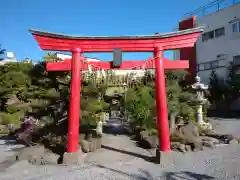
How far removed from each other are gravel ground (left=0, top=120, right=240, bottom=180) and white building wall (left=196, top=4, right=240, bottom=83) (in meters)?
13.3

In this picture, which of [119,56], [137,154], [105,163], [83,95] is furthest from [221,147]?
[83,95]

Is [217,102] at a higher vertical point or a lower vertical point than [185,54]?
lower

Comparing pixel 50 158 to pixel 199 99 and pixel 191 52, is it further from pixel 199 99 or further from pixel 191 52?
pixel 191 52

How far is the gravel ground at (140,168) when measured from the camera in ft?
17.6

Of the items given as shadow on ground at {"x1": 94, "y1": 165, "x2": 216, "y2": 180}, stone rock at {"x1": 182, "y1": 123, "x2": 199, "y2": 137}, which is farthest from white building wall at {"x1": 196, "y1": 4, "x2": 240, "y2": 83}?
shadow on ground at {"x1": 94, "y1": 165, "x2": 216, "y2": 180}

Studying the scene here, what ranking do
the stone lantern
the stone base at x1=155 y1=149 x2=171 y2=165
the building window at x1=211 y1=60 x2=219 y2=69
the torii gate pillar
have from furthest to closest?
the building window at x1=211 y1=60 x2=219 y2=69
the stone lantern
the torii gate pillar
the stone base at x1=155 y1=149 x2=171 y2=165

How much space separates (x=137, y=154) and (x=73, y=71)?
3.23 m

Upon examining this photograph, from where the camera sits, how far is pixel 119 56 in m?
7.02

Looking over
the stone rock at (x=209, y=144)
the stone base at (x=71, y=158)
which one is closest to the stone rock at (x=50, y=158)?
the stone base at (x=71, y=158)

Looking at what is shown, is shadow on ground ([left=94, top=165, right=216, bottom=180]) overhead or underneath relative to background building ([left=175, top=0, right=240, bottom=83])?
underneath

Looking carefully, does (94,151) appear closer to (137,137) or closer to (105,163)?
(105,163)

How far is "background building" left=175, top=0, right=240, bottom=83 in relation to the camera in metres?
18.6

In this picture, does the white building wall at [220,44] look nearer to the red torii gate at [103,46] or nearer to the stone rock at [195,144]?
the stone rock at [195,144]

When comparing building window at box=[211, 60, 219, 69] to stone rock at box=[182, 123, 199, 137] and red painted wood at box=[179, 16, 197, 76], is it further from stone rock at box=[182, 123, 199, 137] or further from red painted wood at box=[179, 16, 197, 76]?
stone rock at box=[182, 123, 199, 137]
